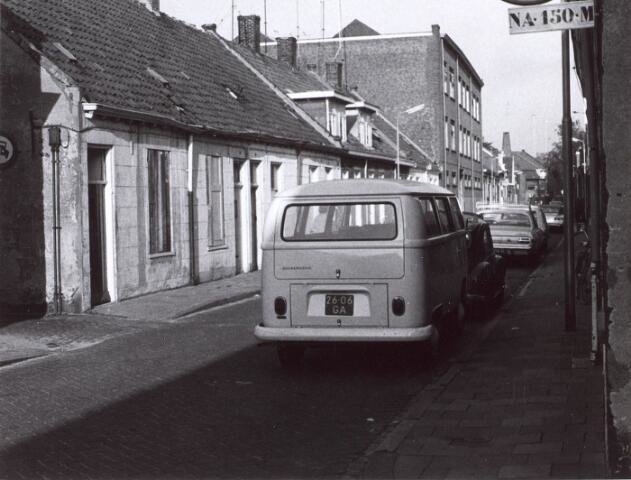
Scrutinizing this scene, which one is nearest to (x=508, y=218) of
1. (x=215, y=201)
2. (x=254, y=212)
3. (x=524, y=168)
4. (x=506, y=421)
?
(x=254, y=212)

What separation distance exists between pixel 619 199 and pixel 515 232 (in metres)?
19.9

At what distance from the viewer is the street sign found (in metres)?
5.32

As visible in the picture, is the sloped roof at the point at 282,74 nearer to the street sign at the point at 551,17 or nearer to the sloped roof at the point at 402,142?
the sloped roof at the point at 402,142

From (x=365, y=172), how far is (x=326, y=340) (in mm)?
27383

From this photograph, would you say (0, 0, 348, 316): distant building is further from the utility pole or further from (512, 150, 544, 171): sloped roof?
(512, 150, 544, 171): sloped roof

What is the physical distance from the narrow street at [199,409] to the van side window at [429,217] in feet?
4.77

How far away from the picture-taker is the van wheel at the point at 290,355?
9266 millimetres

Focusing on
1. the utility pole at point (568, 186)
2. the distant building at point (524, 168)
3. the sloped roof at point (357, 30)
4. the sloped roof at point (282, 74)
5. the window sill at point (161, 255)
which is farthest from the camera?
the distant building at point (524, 168)

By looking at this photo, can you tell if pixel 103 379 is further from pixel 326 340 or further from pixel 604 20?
pixel 604 20

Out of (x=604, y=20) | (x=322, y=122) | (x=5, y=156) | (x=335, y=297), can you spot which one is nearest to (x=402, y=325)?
(x=335, y=297)

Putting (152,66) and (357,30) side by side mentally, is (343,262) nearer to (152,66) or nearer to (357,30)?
(152,66)

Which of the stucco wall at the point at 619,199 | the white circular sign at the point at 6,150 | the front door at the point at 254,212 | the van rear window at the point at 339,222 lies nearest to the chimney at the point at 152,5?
the front door at the point at 254,212

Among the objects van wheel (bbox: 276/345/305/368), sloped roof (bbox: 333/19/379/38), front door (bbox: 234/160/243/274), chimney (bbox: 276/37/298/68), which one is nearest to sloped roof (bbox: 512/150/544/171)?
sloped roof (bbox: 333/19/379/38)

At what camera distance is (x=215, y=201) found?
2116cm
